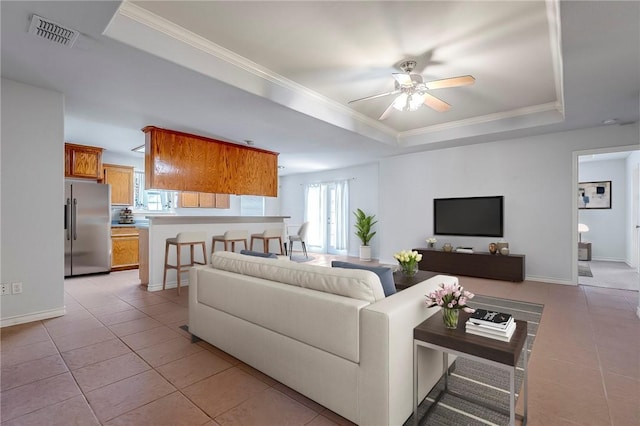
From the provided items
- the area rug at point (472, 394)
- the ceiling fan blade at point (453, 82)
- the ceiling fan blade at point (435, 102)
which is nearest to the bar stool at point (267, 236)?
the ceiling fan blade at point (435, 102)

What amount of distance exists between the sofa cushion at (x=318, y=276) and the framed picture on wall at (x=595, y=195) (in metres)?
7.78

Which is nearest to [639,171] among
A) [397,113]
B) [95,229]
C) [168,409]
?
[397,113]

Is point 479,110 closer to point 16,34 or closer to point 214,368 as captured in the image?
point 214,368

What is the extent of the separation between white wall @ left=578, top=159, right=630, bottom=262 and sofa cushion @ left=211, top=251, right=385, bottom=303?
26.0 ft

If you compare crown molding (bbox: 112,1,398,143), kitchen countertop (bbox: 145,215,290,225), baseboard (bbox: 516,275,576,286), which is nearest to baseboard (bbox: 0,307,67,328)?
kitchen countertop (bbox: 145,215,290,225)

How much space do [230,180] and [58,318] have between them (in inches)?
118

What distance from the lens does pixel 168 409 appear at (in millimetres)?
1745

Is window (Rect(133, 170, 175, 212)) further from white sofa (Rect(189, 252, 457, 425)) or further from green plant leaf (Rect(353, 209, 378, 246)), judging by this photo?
white sofa (Rect(189, 252, 457, 425))

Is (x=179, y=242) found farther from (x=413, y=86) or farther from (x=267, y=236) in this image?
(x=413, y=86)

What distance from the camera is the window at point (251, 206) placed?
9266mm

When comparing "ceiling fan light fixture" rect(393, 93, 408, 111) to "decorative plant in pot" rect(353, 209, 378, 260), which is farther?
"decorative plant in pot" rect(353, 209, 378, 260)

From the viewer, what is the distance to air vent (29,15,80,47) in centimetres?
213

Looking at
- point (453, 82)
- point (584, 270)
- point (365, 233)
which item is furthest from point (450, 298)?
point (584, 270)

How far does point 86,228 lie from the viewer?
5379mm
